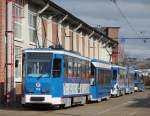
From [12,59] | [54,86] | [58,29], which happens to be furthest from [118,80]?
[54,86]

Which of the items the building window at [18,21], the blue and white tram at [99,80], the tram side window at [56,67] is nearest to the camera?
the tram side window at [56,67]

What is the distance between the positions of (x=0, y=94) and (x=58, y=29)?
17298 millimetres

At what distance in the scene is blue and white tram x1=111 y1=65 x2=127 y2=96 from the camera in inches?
2042

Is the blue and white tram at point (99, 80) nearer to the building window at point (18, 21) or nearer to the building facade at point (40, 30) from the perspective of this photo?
the building facade at point (40, 30)

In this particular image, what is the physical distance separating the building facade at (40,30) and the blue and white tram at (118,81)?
5.01m

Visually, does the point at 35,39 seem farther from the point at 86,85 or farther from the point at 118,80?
the point at 118,80

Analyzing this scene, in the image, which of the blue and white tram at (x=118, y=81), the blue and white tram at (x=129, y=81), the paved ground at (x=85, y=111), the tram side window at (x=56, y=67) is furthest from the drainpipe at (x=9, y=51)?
the blue and white tram at (x=129, y=81)

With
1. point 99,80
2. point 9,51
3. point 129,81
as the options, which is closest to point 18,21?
point 9,51

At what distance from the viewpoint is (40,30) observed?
142ft

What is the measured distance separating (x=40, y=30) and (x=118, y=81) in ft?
44.8

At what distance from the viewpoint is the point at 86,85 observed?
3544cm

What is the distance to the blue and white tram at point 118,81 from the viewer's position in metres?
51.9

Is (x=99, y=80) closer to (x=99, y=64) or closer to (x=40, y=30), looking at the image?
(x=99, y=64)

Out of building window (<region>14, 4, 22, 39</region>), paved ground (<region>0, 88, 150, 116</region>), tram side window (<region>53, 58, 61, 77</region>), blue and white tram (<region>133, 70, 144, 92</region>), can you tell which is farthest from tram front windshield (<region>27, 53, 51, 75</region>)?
blue and white tram (<region>133, 70, 144, 92</region>)
